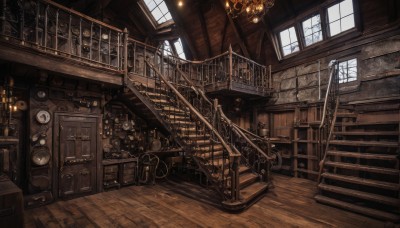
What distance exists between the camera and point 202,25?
1009cm

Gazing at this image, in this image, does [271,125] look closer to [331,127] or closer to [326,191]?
[331,127]

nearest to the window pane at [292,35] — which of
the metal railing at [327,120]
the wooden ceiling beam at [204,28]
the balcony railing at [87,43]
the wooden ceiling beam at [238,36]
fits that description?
the balcony railing at [87,43]

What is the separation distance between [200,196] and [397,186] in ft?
12.7

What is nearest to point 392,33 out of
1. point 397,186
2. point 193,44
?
point 397,186

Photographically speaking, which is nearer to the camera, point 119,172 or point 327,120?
point 327,120

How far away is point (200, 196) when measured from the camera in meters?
5.04

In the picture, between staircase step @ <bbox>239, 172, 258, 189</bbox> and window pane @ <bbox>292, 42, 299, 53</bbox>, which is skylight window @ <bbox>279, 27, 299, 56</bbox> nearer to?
window pane @ <bbox>292, 42, 299, 53</bbox>

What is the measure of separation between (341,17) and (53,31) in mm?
9595

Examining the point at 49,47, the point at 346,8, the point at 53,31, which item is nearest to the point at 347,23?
the point at 346,8

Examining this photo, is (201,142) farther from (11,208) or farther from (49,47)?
(49,47)

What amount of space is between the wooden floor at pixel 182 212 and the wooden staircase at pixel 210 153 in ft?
0.96

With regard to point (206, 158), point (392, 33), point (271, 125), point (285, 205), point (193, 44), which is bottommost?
point (285, 205)

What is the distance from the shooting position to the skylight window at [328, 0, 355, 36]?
6590 mm

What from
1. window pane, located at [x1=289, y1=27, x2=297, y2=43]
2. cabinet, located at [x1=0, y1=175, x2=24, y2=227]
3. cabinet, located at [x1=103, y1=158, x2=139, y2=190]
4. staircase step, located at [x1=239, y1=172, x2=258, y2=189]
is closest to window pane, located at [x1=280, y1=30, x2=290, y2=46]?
window pane, located at [x1=289, y1=27, x2=297, y2=43]
